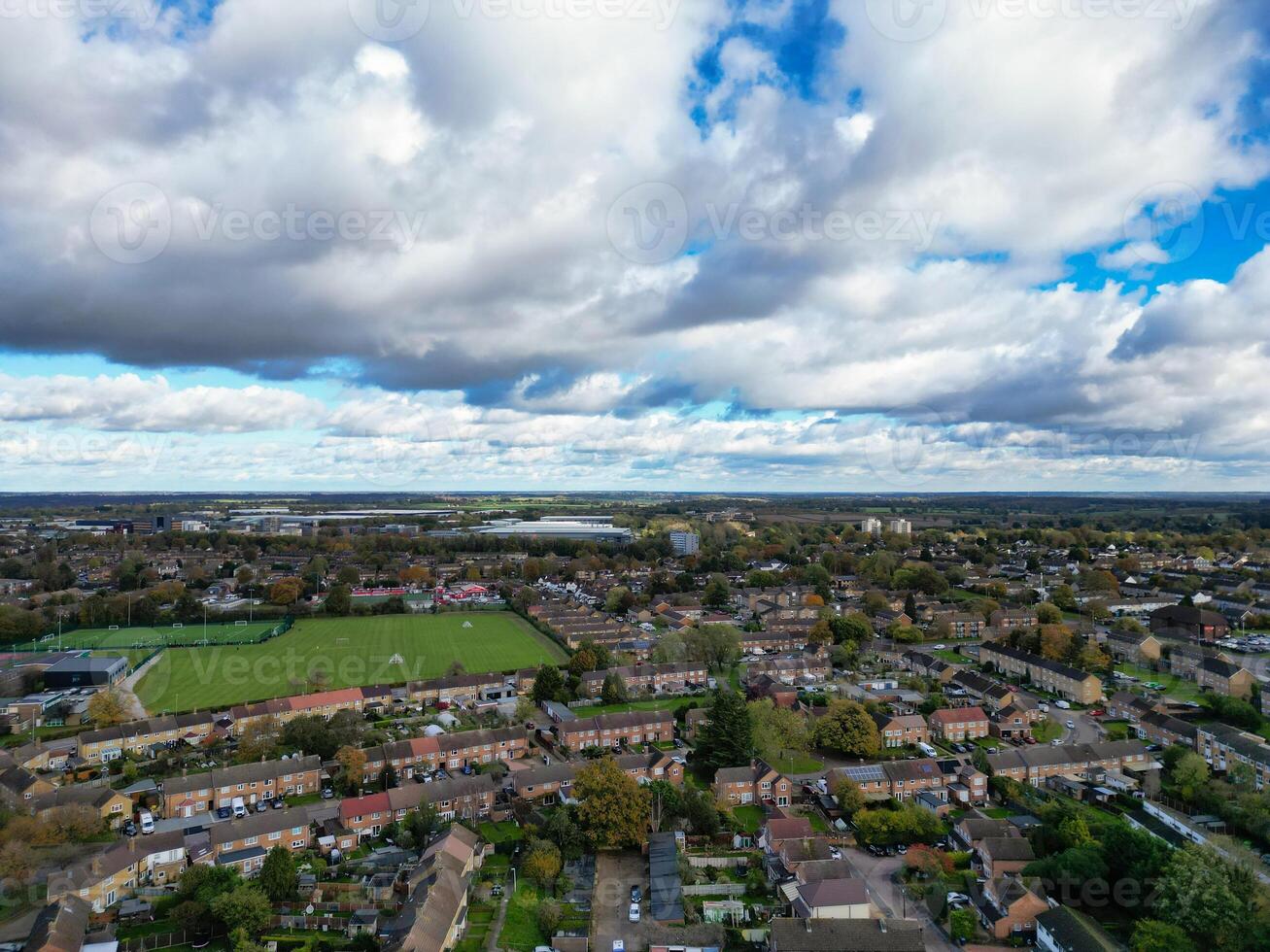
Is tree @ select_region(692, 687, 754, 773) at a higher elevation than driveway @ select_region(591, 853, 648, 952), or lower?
higher

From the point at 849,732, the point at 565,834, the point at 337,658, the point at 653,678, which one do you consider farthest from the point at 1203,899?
the point at 337,658

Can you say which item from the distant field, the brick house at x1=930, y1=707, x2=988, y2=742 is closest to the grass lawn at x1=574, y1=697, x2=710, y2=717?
the brick house at x1=930, y1=707, x2=988, y2=742

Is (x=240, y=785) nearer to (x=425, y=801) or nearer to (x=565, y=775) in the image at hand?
(x=425, y=801)

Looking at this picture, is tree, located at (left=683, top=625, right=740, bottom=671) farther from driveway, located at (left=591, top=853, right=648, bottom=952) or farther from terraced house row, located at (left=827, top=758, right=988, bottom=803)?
driveway, located at (left=591, top=853, right=648, bottom=952)

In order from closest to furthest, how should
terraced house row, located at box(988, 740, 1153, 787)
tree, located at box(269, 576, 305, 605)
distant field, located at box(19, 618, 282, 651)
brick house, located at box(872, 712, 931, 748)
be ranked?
terraced house row, located at box(988, 740, 1153, 787) → brick house, located at box(872, 712, 931, 748) → distant field, located at box(19, 618, 282, 651) → tree, located at box(269, 576, 305, 605)

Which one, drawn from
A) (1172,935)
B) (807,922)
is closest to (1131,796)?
(1172,935)

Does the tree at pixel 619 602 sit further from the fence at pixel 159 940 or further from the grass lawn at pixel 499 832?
the fence at pixel 159 940
